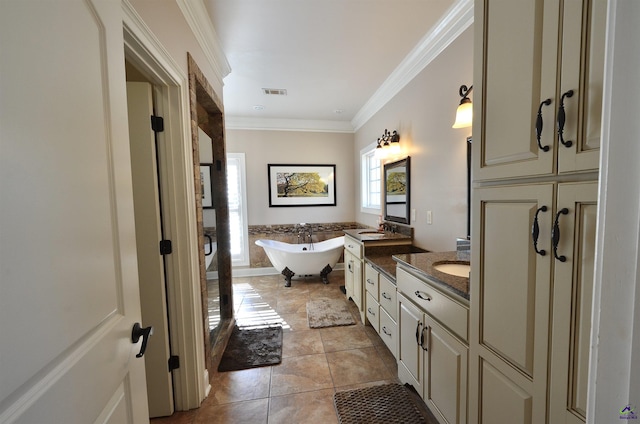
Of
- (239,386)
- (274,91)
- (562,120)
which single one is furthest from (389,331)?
(274,91)

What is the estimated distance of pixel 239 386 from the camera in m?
1.91

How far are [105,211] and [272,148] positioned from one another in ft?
13.0

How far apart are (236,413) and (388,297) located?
4.40ft

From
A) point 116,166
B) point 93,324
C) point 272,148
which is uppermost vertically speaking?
point 272,148

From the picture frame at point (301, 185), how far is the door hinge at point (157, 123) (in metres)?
2.98

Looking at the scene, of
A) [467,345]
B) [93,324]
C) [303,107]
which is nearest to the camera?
[93,324]

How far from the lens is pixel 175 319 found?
162cm

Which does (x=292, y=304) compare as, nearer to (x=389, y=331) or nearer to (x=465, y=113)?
(x=389, y=331)

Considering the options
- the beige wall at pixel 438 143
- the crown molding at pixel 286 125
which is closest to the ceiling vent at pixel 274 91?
the crown molding at pixel 286 125

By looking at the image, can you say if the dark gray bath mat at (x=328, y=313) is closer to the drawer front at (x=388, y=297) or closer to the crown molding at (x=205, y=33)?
the drawer front at (x=388, y=297)

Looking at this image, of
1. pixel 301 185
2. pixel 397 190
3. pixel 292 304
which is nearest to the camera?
pixel 397 190

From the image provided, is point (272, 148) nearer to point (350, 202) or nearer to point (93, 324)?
point (350, 202)

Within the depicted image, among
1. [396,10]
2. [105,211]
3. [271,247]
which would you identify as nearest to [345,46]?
[396,10]

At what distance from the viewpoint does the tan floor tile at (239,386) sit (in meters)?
1.79
